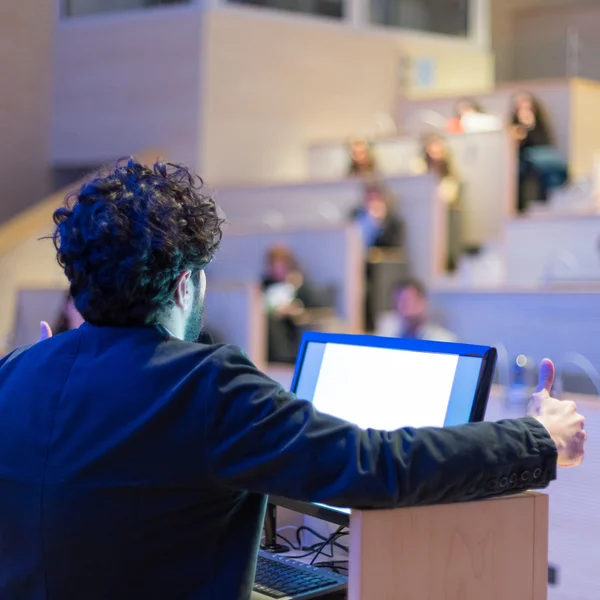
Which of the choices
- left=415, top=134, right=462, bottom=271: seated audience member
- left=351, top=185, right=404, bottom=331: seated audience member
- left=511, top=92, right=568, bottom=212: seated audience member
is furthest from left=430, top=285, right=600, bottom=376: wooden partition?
left=511, top=92, right=568, bottom=212: seated audience member

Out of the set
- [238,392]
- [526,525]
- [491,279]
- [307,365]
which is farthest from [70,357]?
[491,279]

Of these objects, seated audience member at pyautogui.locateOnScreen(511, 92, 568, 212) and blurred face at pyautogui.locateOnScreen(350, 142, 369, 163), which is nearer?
seated audience member at pyautogui.locateOnScreen(511, 92, 568, 212)

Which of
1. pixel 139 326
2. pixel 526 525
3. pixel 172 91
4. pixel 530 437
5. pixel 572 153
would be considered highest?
pixel 172 91

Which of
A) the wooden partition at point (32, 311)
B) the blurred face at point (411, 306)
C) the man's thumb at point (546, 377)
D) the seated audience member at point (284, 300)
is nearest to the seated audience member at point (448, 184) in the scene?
the seated audience member at point (284, 300)

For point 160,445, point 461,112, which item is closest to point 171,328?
point 160,445

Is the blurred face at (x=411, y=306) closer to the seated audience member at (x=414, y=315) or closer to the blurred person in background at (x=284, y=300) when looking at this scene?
the seated audience member at (x=414, y=315)

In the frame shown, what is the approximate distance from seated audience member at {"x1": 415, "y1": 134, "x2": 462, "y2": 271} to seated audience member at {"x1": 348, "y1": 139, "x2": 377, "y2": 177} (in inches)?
15.9

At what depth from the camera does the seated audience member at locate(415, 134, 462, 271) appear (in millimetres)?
6855

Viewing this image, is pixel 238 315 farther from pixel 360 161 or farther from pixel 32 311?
pixel 360 161

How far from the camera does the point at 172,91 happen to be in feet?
27.0

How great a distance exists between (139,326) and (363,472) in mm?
324

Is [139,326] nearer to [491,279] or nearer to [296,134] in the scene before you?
[491,279]

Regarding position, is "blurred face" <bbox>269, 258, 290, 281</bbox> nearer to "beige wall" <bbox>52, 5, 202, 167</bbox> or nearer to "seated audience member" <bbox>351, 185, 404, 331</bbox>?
"seated audience member" <bbox>351, 185, 404, 331</bbox>

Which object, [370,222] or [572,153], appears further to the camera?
[572,153]
